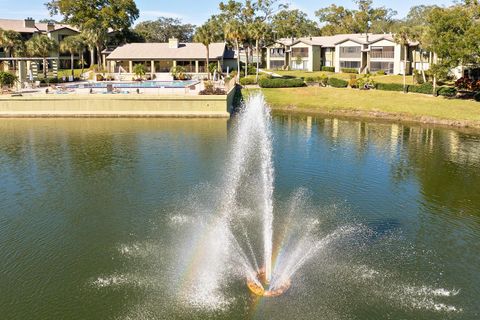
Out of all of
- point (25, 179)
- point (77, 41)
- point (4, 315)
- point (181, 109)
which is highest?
point (77, 41)

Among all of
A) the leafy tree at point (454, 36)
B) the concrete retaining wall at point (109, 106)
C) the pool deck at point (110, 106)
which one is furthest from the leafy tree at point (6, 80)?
the leafy tree at point (454, 36)

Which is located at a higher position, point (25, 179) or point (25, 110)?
point (25, 110)

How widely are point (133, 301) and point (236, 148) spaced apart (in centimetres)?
2732

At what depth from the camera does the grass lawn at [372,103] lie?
61656 mm

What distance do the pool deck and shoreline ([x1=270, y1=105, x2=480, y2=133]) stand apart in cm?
1319

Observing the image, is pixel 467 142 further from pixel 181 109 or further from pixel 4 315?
pixel 4 315

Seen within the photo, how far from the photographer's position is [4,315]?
59.8 ft

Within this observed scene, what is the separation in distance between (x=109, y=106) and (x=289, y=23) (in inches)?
3042

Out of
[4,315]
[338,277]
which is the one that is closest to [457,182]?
[338,277]

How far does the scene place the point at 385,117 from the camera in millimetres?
63938

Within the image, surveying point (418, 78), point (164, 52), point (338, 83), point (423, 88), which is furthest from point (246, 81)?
point (418, 78)

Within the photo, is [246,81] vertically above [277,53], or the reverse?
[277,53]

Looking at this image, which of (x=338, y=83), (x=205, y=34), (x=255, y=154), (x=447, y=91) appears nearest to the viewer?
(x=255, y=154)

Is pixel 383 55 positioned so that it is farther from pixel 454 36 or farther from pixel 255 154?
pixel 255 154
